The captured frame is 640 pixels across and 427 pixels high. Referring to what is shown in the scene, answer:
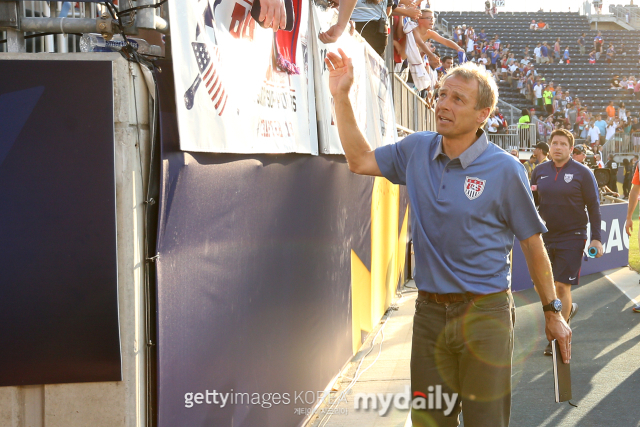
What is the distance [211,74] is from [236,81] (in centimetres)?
29

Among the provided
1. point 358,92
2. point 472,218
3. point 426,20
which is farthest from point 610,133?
point 472,218

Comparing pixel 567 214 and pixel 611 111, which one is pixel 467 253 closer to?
pixel 567 214

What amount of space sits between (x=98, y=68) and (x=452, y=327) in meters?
1.85

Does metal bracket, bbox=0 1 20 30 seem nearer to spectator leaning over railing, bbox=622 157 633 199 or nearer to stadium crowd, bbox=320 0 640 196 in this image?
stadium crowd, bbox=320 0 640 196

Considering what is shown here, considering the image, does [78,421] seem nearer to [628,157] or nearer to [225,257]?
[225,257]

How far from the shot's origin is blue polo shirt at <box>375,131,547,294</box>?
3070 millimetres

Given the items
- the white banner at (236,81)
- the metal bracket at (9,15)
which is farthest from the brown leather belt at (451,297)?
the metal bracket at (9,15)

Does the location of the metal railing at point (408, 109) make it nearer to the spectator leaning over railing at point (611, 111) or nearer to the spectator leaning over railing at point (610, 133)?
the spectator leaning over railing at point (610, 133)

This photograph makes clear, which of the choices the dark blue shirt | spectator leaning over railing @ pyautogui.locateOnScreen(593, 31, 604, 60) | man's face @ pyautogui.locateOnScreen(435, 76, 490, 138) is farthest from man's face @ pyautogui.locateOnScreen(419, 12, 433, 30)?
spectator leaning over railing @ pyautogui.locateOnScreen(593, 31, 604, 60)

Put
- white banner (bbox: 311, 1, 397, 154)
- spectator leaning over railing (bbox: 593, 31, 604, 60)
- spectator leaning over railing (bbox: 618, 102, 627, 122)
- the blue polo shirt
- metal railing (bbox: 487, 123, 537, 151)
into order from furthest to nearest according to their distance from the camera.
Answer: spectator leaning over railing (bbox: 593, 31, 604, 60) < spectator leaning over railing (bbox: 618, 102, 627, 122) < metal railing (bbox: 487, 123, 537, 151) < white banner (bbox: 311, 1, 397, 154) < the blue polo shirt

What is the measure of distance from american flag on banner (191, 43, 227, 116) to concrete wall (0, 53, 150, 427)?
343 millimetres

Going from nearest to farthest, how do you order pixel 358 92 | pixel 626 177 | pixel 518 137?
pixel 358 92 → pixel 518 137 → pixel 626 177

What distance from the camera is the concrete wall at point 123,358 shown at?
2.35m

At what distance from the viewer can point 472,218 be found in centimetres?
306
